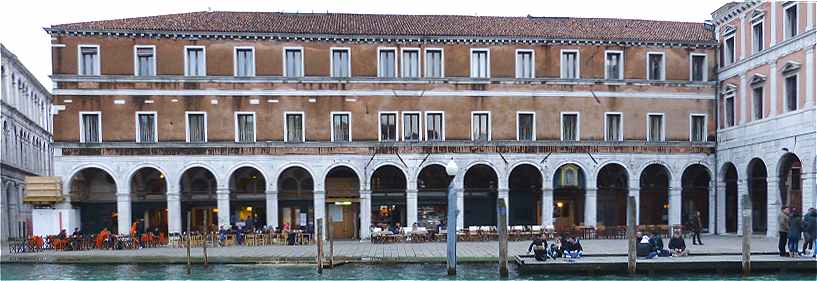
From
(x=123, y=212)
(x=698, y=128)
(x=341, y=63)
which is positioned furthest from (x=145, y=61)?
(x=698, y=128)

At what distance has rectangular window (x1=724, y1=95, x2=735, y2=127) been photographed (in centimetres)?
3108

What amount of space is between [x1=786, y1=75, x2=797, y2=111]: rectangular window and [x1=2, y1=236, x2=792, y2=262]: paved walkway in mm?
5138

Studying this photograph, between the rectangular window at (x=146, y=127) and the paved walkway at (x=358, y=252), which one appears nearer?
the paved walkway at (x=358, y=252)

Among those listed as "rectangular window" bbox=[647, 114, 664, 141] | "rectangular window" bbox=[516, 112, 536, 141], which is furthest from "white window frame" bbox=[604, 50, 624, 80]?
"rectangular window" bbox=[516, 112, 536, 141]

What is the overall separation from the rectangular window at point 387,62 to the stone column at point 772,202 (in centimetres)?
1572

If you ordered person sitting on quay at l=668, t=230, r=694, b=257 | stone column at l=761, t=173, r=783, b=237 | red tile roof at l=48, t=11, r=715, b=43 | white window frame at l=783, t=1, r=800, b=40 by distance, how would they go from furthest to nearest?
red tile roof at l=48, t=11, r=715, b=43
stone column at l=761, t=173, r=783, b=237
white window frame at l=783, t=1, r=800, b=40
person sitting on quay at l=668, t=230, r=694, b=257

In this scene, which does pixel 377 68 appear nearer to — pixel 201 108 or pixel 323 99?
pixel 323 99

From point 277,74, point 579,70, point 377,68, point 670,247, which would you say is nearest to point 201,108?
point 277,74

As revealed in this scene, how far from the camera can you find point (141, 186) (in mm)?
32281

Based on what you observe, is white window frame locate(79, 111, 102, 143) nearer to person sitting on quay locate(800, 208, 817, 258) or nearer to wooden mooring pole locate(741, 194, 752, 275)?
wooden mooring pole locate(741, 194, 752, 275)

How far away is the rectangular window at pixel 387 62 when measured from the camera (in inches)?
1211

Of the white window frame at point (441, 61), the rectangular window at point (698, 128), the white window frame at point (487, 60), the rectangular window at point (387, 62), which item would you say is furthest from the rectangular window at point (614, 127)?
the rectangular window at point (387, 62)

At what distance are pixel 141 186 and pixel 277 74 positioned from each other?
8477 mm

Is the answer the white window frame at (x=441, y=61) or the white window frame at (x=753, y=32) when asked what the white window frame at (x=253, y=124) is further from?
the white window frame at (x=753, y=32)
